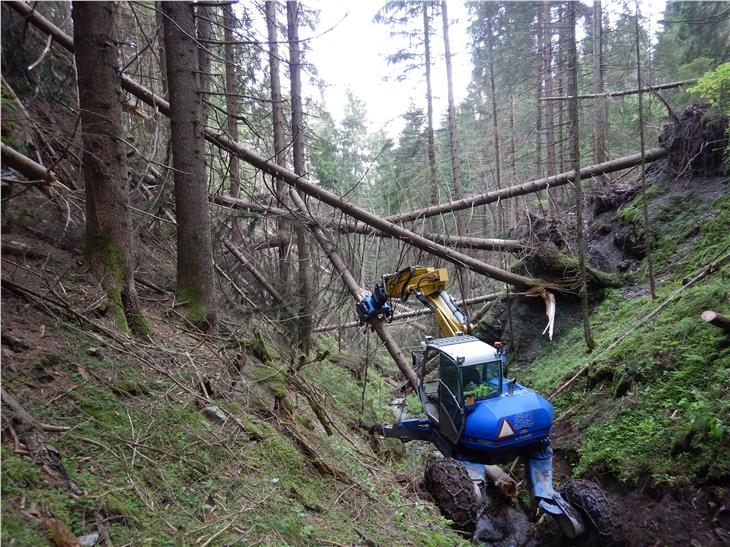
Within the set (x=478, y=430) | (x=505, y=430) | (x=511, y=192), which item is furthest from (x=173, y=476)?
(x=511, y=192)

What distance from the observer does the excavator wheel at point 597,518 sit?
4946mm

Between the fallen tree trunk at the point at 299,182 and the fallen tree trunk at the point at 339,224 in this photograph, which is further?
the fallen tree trunk at the point at 339,224

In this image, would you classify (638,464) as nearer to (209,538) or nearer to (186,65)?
(209,538)

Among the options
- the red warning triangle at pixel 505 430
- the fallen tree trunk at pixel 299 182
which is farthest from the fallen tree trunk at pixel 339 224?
the red warning triangle at pixel 505 430

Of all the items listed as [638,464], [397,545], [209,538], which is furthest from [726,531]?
[209,538]

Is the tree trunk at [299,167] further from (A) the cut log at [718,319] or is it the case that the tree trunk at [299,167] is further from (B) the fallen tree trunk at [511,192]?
(A) the cut log at [718,319]

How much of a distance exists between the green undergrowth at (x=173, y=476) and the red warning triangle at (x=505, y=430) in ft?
4.64

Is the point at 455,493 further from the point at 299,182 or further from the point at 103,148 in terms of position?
the point at 103,148

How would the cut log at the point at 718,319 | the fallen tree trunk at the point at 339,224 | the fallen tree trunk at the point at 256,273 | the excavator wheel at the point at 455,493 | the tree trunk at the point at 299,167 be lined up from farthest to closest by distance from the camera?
the tree trunk at the point at 299,167, the fallen tree trunk at the point at 256,273, the fallen tree trunk at the point at 339,224, the cut log at the point at 718,319, the excavator wheel at the point at 455,493

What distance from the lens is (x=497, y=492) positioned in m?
6.83

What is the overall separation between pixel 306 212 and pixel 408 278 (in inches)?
85.7

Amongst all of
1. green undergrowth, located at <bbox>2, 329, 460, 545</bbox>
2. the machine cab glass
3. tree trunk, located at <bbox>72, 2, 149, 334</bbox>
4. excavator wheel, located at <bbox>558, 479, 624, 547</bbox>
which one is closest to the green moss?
green undergrowth, located at <bbox>2, 329, 460, 545</bbox>

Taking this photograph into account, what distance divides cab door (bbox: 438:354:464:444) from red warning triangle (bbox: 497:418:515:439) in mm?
558

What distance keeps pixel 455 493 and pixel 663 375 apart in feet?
11.5
